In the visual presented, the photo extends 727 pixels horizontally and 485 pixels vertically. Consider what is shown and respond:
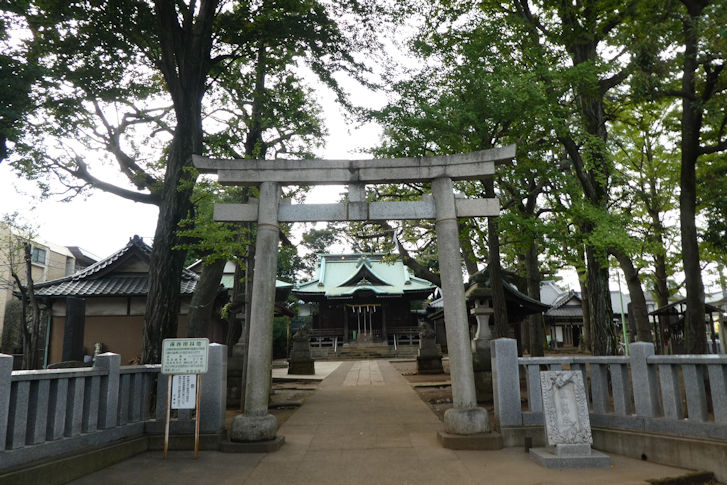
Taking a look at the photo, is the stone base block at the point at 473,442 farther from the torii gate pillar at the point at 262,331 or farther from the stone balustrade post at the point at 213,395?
the stone balustrade post at the point at 213,395

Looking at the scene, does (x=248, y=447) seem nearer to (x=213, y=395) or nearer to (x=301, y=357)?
(x=213, y=395)

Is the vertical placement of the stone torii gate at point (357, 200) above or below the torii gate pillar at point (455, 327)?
above

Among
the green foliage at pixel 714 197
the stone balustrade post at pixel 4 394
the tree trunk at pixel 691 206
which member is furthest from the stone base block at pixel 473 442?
the green foliage at pixel 714 197

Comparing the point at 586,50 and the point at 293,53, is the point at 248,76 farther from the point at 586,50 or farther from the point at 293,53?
the point at 586,50

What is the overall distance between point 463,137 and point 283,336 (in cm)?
2441

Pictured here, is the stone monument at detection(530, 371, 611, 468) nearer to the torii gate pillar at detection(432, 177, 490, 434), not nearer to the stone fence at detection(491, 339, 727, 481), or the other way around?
the stone fence at detection(491, 339, 727, 481)

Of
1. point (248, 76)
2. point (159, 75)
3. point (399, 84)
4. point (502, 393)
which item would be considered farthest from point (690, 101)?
point (159, 75)

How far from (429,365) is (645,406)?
13714mm

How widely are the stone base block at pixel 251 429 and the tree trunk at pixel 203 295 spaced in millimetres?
5282

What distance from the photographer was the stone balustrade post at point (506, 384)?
263 inches

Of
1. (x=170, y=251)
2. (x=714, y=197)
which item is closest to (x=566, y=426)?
(x=170, y=251)

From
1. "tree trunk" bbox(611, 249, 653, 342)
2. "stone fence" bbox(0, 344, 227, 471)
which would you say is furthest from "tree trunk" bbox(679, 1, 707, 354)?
"stone fence" bbox(0, 344, 227, 471)

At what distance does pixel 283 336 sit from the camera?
1251 inches

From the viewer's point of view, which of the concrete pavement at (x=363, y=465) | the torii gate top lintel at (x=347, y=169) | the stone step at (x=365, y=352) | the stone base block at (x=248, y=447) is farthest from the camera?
the stone step at (x=365, y=352)
